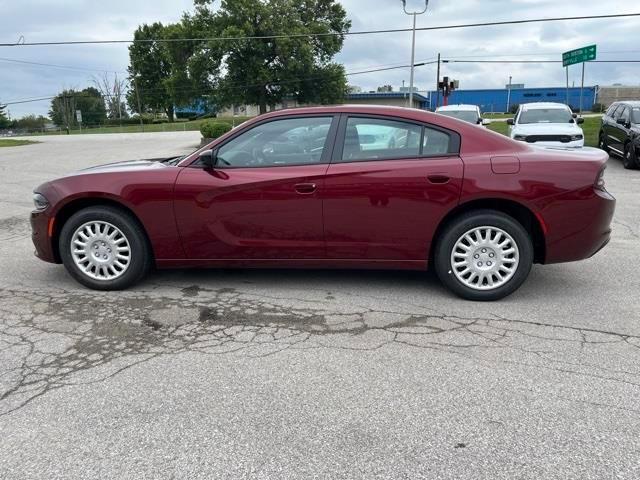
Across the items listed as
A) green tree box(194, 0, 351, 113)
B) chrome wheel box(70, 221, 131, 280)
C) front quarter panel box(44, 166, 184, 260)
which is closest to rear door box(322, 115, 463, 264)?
front quarter panel box(44, 166, 184, 260)

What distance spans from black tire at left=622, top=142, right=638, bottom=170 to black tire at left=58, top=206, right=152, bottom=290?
1280cm

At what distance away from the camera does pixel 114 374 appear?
3242 millimetres

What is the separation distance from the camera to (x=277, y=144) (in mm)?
4547

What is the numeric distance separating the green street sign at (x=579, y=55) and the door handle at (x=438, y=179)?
86.6 feet

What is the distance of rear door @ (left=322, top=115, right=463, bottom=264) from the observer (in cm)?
427

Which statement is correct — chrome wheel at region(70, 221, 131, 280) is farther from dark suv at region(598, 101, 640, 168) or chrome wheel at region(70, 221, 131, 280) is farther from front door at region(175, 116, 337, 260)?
dark suv at region(598, 101, 640, 168)

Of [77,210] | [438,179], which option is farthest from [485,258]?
[77,210]

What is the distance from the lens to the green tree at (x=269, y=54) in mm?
46156

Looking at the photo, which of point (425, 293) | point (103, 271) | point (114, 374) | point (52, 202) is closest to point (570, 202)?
point (425, 293)

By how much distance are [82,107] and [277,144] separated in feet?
302

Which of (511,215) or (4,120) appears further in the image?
(4,120)

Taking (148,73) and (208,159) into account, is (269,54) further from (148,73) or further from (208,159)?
(208,159)

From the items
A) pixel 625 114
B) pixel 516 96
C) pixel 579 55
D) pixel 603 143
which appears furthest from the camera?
pixel 516 96

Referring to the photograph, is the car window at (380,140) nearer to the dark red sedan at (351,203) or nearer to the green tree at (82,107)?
the dark red sedan at (351,203)
